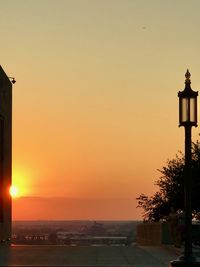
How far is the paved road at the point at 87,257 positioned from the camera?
80.7 ft

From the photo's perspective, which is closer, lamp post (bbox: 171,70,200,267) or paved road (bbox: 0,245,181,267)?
lamp post (bbox: 171,70,200,267)

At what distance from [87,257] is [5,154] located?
55.5 ft

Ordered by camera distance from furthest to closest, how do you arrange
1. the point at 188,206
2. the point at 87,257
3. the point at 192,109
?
the point at 87,257
the point at 192,109
the point at 188,206

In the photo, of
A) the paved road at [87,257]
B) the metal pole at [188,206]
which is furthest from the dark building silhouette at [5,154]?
the metal pole at [188,206]

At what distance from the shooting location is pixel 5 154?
43.7 meters

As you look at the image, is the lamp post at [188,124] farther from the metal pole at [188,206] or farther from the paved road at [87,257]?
the paved road at [87,257]

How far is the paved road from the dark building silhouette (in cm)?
1084

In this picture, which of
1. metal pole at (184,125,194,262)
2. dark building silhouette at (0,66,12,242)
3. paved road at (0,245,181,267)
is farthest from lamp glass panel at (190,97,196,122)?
dark building silhouette at (0,66,12,242)

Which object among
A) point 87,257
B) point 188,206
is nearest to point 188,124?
point 188,206

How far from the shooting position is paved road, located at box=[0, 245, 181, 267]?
24609 millimetres

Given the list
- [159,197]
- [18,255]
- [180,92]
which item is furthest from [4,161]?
[180,92]

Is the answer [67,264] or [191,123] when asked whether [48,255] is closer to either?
[67,264]

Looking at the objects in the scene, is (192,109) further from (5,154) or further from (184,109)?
(5,154)

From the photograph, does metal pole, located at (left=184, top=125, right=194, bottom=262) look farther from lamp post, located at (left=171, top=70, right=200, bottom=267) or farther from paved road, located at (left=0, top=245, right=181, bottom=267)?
paved road, located at (left=0, top=245, right=181, bottom=267)
